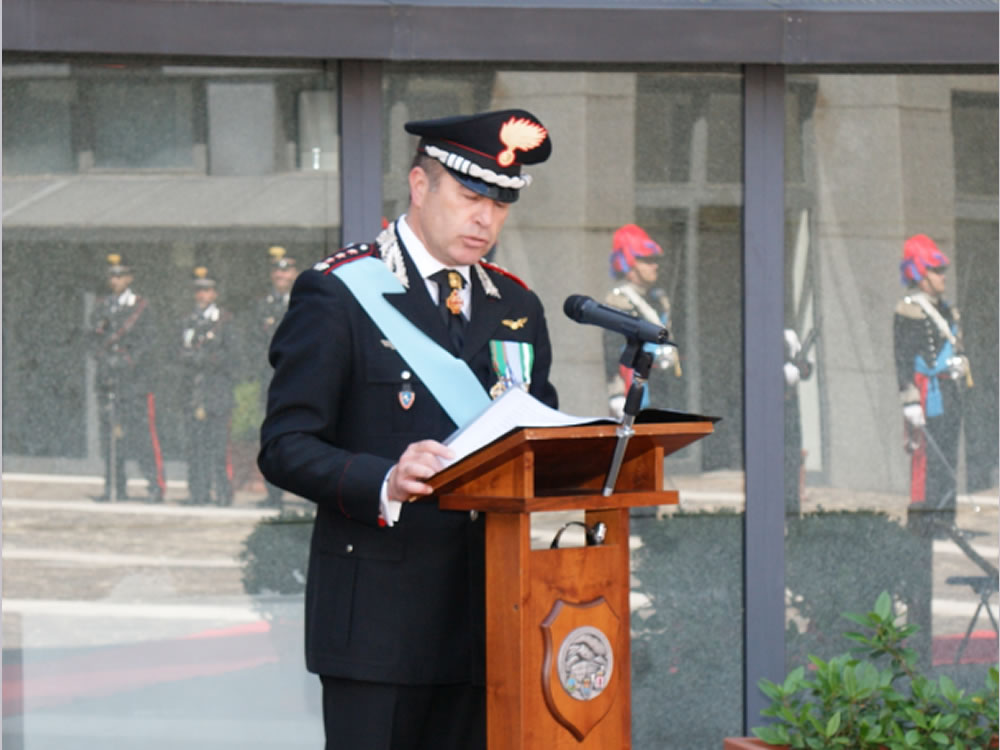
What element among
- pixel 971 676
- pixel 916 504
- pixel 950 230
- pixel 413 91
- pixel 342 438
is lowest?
pixel 971 676

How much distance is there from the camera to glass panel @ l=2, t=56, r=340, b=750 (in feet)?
16.2

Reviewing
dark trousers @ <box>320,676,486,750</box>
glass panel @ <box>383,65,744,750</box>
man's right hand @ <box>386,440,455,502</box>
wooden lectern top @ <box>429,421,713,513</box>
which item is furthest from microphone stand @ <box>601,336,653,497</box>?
glass panel @ <box>383,65,744,750</box>

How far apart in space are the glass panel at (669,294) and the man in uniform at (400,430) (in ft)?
7.22

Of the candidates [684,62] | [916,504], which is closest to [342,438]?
[684,62]

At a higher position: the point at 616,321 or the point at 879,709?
the point at 616,321

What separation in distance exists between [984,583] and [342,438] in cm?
315

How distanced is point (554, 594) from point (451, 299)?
70 cm

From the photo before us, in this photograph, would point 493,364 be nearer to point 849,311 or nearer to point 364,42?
point 364,42

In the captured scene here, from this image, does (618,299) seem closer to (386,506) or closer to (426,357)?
(426,357)

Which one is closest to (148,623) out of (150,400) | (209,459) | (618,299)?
(209,459)

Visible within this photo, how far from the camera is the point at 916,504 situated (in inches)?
211

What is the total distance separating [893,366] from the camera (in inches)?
212

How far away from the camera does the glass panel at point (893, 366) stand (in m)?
5.32

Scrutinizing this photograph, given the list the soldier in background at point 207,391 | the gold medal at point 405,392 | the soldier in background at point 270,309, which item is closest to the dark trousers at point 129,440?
the soldier in background at point 207,391
